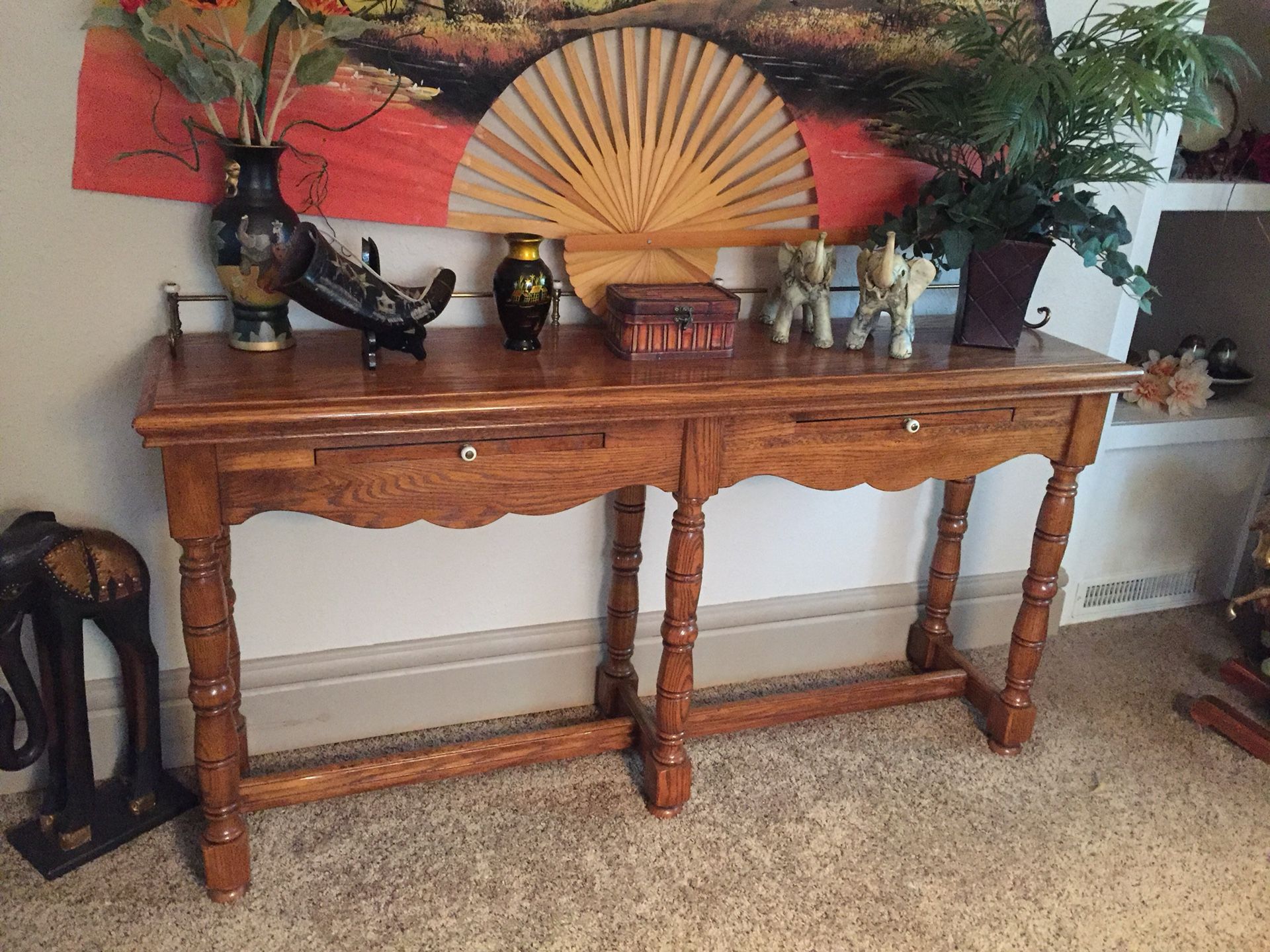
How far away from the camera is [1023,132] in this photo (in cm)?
159

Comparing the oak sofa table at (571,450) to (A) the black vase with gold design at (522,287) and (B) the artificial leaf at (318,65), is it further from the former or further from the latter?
(B) the artificial leaf at (318,65)

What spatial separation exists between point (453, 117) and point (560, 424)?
1.81ft

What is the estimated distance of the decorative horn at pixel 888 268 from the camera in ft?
5.46

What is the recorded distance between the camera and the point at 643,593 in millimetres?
2086

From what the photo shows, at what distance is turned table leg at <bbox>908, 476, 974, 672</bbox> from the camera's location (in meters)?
2.14

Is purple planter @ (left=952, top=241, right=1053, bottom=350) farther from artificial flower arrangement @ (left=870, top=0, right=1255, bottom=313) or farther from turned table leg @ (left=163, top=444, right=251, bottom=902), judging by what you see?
turned table leg @ (left=163, top=444, right=251, bottom=902)

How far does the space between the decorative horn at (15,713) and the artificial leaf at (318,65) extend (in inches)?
35.8

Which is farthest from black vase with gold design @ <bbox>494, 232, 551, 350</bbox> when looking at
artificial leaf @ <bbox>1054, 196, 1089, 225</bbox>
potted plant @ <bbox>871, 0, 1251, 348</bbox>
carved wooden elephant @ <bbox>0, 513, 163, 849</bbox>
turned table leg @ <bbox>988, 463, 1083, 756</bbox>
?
turned table leg @ <bbox>988, 463, 1083, 756</bbox>

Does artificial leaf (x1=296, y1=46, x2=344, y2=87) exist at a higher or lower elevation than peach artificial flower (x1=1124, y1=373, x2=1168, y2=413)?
higher

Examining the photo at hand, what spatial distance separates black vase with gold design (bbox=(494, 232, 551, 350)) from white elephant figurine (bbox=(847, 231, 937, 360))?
0.53 meters

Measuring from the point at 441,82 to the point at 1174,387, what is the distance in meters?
1.82

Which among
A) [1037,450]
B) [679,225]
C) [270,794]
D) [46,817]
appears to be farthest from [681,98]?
[46,817]

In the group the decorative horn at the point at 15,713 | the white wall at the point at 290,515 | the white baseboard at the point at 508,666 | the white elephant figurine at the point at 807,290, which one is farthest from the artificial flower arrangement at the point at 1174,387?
the decorative horn at the point at 15,713

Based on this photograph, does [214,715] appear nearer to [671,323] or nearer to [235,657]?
[235,657]
